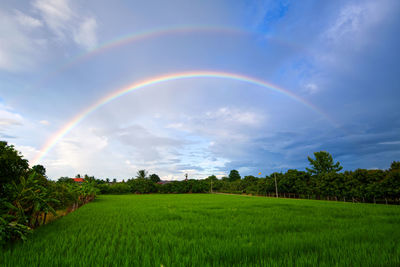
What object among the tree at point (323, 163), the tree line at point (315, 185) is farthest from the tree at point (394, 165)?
the tree at point (323, 163)

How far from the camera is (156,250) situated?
3.88 metres

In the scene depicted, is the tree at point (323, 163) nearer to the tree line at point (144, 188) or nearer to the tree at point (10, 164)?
the tree line at point (144, 188)

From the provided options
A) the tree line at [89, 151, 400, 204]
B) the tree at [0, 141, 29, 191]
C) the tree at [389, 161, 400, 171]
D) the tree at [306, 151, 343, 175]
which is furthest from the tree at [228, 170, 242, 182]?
the tree at [0, 141, 29, 191]

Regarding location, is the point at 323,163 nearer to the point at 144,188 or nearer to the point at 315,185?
the point at 315,185

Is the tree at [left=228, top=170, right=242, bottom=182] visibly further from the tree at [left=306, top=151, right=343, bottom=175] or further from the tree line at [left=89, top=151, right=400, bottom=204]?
the tree at [left=306, top=151, right=343, bottom=175]

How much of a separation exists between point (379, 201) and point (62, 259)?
32763 millimetres

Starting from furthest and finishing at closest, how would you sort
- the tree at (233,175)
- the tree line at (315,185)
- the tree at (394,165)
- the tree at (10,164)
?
the tree at (233,175), the tree at (394,165), the tree line at (315,185), the tree at (10,164)

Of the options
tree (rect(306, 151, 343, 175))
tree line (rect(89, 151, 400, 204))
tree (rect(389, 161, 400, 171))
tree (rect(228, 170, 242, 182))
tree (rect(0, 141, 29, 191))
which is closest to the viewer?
tree (rect(0, 141, 29, 191))

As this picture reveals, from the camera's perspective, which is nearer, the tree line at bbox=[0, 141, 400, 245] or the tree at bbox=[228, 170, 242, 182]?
the tree line at bbox=[0, 141, 400, 245]

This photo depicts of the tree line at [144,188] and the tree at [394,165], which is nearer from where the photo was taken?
the tree line at [144,188]

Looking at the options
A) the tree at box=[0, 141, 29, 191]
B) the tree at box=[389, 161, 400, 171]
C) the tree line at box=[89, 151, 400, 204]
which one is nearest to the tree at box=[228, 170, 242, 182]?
the tree line at box=[89, 151, 400, 204]

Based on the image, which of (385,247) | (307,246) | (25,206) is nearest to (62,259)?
(25,206)

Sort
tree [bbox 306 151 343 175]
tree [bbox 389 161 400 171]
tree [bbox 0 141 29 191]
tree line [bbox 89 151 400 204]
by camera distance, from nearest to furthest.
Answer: tree [bbox 0 141 29 191], tree line [bbox 89 151 400 204], tree [bbox 389 161 400 171], tree [bbox 306 151 343 175]

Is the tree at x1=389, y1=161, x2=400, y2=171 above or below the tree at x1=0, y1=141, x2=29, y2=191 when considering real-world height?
above
